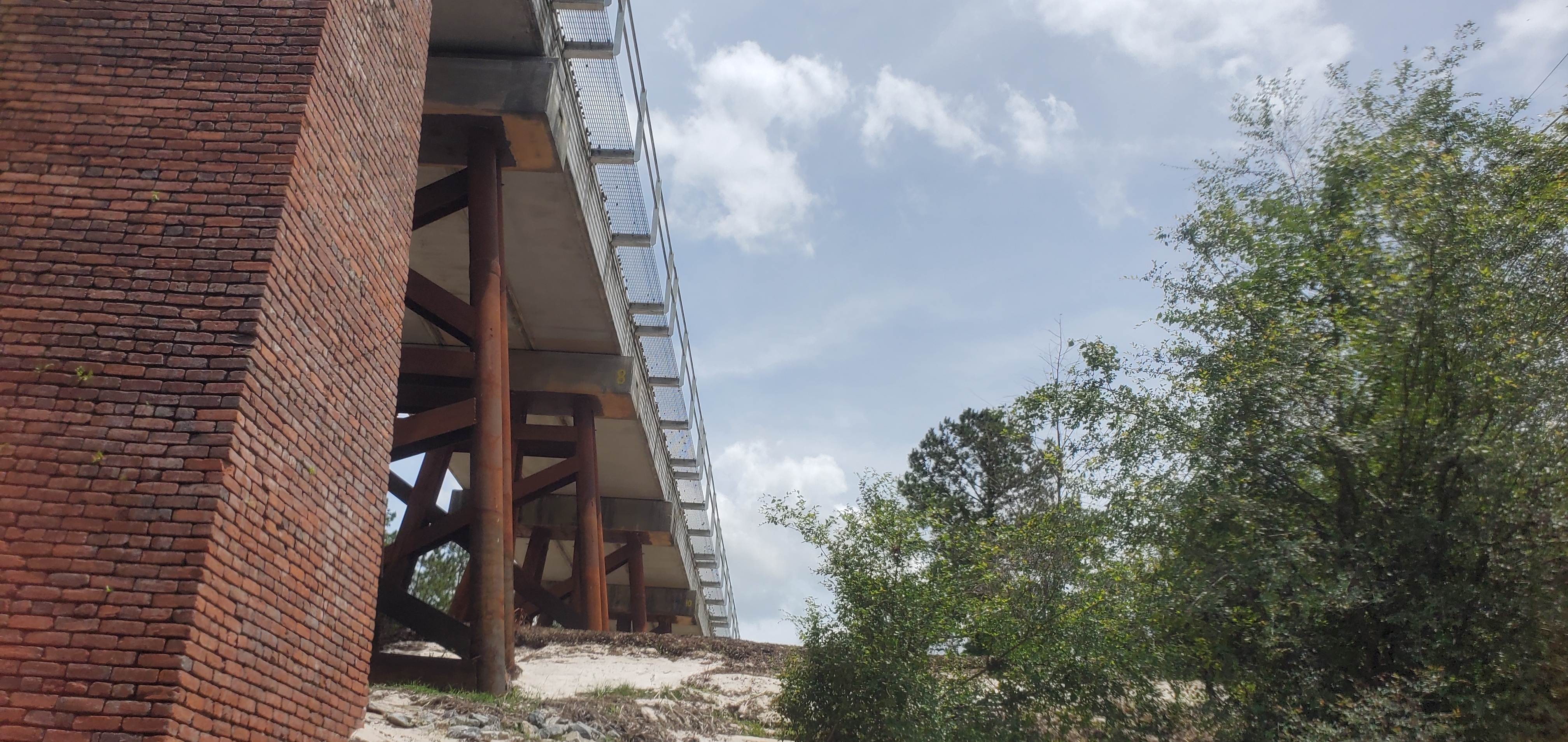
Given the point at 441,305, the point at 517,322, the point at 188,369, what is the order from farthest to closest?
the point at 517,322
the point at 441,305
the point at 188,369

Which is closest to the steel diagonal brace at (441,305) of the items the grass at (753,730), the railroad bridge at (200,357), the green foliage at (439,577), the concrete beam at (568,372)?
the railroad bridge at (200,357)

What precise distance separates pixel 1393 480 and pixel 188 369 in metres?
8.91

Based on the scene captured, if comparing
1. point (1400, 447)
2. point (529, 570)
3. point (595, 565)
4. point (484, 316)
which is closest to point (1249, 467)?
point (1400, 447)

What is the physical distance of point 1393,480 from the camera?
29.9ft

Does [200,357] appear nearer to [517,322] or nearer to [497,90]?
[497,90]

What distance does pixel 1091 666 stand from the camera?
30.3 feet


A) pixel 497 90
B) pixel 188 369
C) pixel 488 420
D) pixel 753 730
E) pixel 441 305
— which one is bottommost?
pixel 753 730

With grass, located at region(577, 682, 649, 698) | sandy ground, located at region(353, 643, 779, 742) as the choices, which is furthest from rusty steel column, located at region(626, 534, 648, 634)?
grass, located at region(577, 682, 649, 698)

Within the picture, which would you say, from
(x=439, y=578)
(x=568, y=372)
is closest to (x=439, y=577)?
(x=439, y=578)

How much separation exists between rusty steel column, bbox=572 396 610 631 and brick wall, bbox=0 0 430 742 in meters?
10.4

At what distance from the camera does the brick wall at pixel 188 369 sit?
4828 millimetres

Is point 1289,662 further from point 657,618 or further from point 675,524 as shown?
point 657,618

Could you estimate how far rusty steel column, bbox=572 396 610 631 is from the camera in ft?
57.9

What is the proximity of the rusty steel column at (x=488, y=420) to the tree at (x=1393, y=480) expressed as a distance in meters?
5.92
